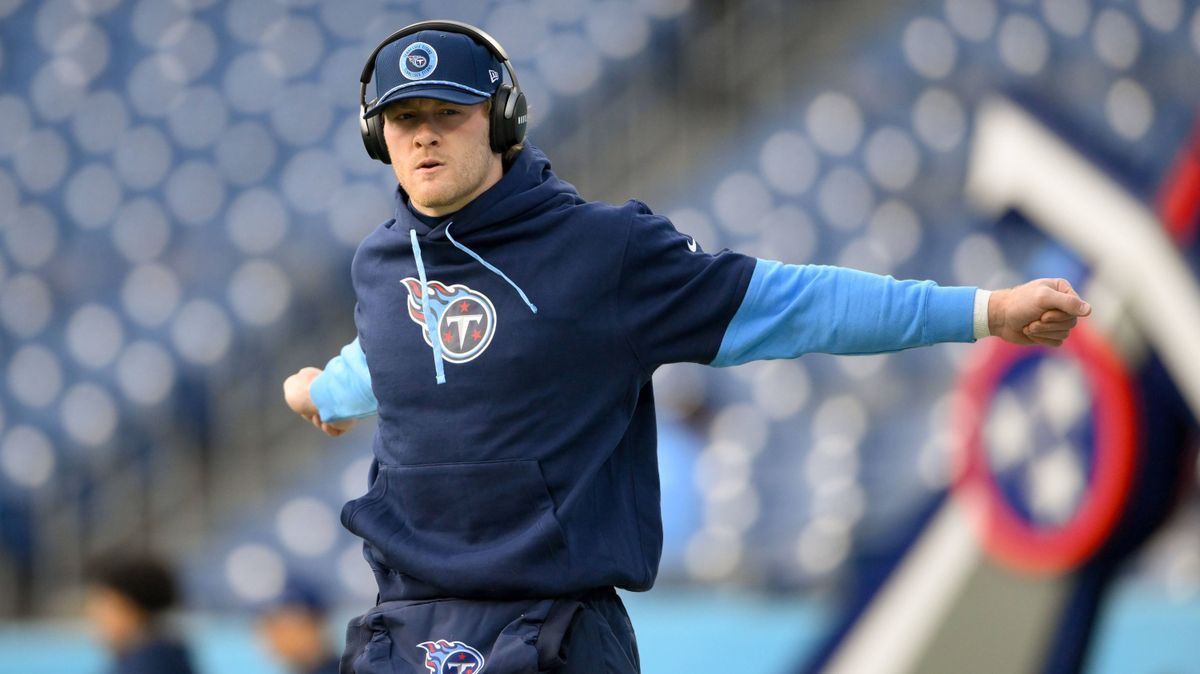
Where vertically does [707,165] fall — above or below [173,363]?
above

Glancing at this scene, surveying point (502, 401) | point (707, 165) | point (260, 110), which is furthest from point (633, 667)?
point (260, 110)

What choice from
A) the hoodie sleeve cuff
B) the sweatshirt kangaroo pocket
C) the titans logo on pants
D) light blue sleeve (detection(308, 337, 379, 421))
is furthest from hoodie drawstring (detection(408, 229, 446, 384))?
the hoodie sleeve cuff

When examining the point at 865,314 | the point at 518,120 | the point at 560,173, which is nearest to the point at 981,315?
the point at 865,314

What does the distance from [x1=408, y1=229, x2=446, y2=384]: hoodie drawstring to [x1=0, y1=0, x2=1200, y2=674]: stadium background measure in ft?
11.4

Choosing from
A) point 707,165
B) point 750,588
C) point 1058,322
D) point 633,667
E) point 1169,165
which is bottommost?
point 750,588

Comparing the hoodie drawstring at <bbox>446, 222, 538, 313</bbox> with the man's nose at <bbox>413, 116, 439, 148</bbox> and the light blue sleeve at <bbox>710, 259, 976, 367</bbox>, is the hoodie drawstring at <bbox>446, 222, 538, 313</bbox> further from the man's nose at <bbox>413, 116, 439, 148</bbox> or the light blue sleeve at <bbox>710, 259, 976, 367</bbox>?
the light blue sleeve at <bbox>710, 259, 976, 367</bbox>

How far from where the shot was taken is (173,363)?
727cm

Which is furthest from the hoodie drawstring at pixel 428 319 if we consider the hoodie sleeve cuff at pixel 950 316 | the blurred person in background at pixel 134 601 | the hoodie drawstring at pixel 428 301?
the blurred person in background at pixel 134 601

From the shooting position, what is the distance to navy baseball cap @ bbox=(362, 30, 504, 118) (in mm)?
2090

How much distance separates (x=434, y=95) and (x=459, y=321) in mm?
301

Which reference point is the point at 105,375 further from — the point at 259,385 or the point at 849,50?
the point at 849,50

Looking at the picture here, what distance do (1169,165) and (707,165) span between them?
8.54ft

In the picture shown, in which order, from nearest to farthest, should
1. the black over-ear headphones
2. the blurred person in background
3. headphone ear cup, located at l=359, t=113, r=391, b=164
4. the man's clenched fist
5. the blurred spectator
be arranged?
1. the man's clenched fist
2. the black over-ear headphones
3. headphone ear cup, located at l=359, t=113, r=391, b=164
4. the blurred person in background
5. the blurred spectator

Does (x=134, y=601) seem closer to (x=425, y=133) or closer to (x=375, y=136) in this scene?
Answer: (x=375, y=136)
